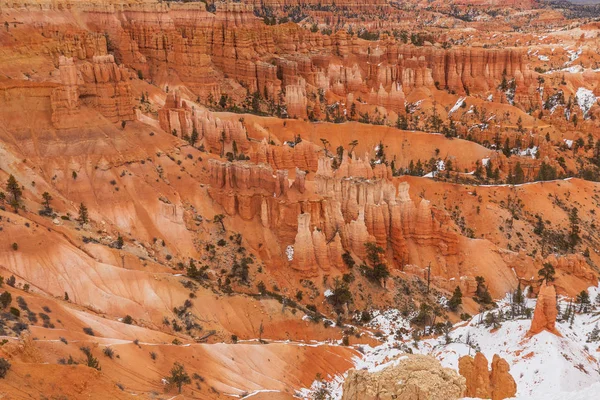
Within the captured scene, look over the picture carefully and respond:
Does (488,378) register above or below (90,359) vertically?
below

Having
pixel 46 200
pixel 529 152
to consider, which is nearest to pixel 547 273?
pixel 46 200

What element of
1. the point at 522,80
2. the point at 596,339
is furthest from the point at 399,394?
the point at 522,80

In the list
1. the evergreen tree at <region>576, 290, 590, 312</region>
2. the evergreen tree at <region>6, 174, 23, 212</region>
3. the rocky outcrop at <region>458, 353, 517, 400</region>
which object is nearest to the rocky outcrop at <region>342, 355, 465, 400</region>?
the rocky outcrop at <region>458, 353, 517, 400</region>

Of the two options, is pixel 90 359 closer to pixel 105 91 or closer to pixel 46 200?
pixel 46 200

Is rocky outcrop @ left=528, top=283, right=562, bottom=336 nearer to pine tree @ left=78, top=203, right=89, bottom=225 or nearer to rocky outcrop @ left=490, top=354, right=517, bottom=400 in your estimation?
rocky outcrop @ left=490, top=354, right=517, bottom=400

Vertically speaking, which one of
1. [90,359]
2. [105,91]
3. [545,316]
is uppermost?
[105,91]

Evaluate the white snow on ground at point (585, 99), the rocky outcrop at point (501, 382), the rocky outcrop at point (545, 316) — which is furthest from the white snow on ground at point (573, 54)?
the rocky outcrop at point (501, 382)
